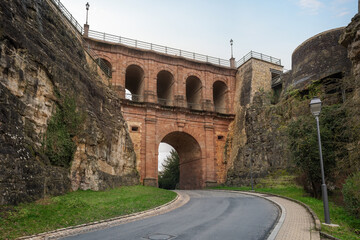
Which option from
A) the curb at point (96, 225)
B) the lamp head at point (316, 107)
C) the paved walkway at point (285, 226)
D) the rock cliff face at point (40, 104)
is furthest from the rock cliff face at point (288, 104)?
the rock cliff face at point (40, 104)

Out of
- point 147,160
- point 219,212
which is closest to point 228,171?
point 147,160

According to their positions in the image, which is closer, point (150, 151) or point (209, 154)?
point (150, 151)

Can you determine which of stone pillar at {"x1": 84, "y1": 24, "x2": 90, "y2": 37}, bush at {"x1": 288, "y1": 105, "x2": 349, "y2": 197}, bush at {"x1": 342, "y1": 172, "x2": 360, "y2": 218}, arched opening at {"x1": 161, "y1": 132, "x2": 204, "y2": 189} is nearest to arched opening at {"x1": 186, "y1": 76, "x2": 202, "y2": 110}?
arched opening at {"x1": 161, "y1": 132, "x2": 204, "y2": 189}

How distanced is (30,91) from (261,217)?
10.6m

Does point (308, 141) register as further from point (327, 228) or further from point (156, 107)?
point (156, 107)

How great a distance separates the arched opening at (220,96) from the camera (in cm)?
3491

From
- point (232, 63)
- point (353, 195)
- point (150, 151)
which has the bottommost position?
point (353, 195)

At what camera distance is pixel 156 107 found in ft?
96.2

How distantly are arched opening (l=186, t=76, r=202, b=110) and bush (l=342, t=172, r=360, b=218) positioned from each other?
74.6ft

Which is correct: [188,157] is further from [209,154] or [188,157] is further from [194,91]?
[194,91]

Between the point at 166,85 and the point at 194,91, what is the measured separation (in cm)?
364

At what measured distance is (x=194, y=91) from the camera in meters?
34.9

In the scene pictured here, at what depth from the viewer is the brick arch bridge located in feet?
93.3

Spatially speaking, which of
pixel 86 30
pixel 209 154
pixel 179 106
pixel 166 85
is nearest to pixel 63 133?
pixel 179 106
